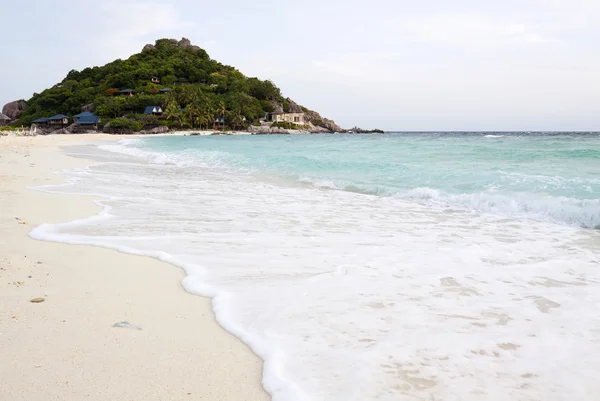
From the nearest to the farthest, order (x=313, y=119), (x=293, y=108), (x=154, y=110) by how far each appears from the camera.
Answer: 1. (x=154, y=110)
2. (x=293, y=108)
3. (x=313, y=119)

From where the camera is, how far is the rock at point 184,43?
13575 cm

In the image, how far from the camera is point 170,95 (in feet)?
304

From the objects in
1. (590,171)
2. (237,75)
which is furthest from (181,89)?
(590,171)

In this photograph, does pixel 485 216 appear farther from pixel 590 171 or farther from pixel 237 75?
pixel 237 75

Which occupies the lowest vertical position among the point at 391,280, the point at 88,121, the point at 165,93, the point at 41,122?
the point at 391,280

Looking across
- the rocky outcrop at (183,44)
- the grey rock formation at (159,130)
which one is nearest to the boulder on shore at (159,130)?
the grey rock formation at (159,130)

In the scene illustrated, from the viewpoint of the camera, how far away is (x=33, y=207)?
20.7 ft

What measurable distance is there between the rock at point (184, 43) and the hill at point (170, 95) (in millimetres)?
300

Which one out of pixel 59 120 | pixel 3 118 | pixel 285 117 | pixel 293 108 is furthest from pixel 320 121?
pixel 3 118

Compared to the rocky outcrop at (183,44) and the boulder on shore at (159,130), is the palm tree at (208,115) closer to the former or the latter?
the boulder on shore at (159,130)

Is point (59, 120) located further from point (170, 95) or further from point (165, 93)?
point (170, 95)

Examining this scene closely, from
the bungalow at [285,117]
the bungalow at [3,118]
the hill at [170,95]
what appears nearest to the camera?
the bungalow at [3,118]

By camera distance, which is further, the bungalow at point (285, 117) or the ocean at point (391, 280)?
the bungalow at point (285, 117)

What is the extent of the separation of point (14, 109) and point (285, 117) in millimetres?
65231
